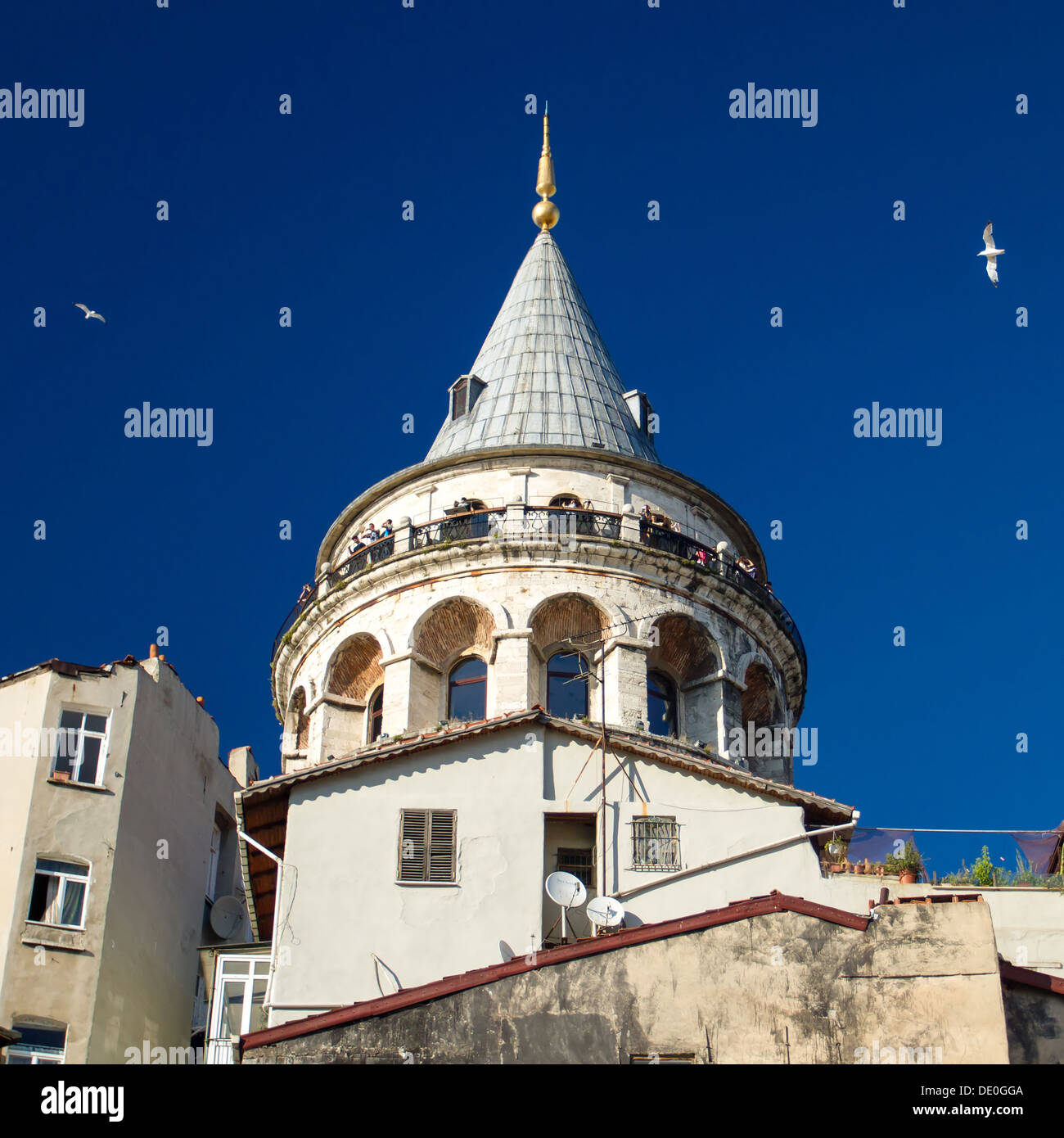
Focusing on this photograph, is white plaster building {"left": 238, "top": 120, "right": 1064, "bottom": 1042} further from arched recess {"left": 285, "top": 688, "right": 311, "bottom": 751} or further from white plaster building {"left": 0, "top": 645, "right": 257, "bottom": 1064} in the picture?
white plaster building {"left": 0, "top": 645, "right": 257, "bottom": 1064}

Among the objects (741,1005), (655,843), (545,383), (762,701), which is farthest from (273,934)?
(545,383)

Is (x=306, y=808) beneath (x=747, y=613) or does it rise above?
beneath

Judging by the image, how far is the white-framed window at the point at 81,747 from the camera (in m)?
31.8

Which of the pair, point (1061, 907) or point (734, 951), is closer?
point (734, 951)

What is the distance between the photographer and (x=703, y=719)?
4322 centimetres

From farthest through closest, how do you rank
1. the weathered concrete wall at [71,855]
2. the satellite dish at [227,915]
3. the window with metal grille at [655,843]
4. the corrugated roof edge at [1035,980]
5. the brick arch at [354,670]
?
the brick arch at [354,670] → the satellite dish at [227,915] → the window with metal grille at [655,843] → the weathered concrete wall at [71,855] → the corrugated roof edge at [1035,980]

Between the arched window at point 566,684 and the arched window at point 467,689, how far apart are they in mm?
1515

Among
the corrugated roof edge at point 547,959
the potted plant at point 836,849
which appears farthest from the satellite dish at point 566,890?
the potted plant at point 836,849

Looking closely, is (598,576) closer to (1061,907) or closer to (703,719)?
(703,719)

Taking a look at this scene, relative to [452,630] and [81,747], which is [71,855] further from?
[452,630]

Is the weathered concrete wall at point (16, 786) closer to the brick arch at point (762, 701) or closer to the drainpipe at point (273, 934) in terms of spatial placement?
the drainpipe at point (273, 934)

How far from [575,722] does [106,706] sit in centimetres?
847

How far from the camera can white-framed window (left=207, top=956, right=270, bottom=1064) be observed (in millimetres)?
29531
